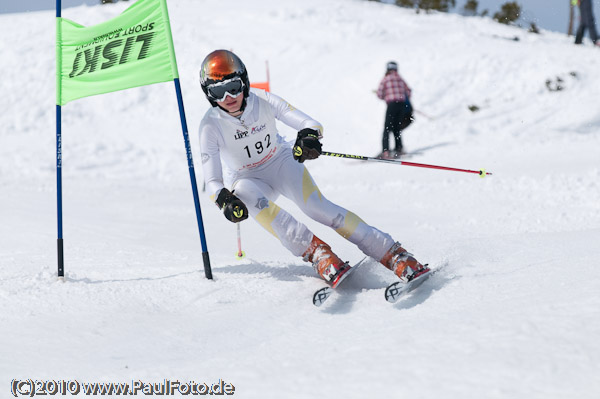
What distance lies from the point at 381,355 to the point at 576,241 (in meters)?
3.20

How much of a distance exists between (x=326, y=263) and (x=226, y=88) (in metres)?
1.40

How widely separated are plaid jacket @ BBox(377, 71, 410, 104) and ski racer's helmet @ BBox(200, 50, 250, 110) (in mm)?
7575

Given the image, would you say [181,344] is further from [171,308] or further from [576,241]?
[576,241]

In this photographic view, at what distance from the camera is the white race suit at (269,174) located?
165 inches

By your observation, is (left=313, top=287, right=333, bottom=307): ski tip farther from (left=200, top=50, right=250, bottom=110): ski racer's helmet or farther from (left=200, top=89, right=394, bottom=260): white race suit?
(left=200, top=50, right=250, bottom=110): ski racer's helmet

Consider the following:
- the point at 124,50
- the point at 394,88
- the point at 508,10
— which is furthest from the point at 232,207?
the point at 508,10

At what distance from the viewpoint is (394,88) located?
11.3 m

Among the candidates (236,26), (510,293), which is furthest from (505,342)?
(236,26)

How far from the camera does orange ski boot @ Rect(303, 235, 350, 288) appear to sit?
3.87m

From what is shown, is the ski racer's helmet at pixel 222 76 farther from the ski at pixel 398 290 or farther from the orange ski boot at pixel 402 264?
the ski at pixel 398 290

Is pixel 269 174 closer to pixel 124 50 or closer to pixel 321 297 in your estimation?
pixel 321 297

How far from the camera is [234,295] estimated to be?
13.5 feet

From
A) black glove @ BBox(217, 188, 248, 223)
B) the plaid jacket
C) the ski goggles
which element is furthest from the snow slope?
the ski goggles

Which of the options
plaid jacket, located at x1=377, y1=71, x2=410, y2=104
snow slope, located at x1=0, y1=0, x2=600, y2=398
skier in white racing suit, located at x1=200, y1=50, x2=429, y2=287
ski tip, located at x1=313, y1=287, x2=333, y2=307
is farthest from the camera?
plaid jacket, located at x1=377, y1=71, x2=410, y2=104
